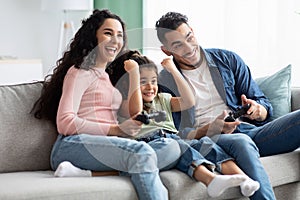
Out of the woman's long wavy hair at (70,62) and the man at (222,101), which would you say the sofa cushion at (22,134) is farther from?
the man at (222,101)

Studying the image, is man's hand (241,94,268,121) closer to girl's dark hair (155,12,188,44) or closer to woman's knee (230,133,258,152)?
woman's knee (230,133,258,152)

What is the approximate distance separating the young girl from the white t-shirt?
102 millimetres

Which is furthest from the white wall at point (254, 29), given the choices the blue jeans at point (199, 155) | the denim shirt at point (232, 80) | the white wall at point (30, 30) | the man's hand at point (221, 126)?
the blue jeans at point (199, 155)

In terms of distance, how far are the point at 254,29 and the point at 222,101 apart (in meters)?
1.44

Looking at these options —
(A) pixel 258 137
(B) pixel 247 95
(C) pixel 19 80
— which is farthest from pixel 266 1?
(C) pixel 19 80

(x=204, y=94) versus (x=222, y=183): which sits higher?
(x=204, y=94)

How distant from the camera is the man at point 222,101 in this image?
2.54 m

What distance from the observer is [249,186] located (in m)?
2.29

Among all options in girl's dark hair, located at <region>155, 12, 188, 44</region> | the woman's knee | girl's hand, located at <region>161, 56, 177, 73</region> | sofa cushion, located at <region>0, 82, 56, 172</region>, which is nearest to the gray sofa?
sofa cushion, located at <region>0, 82, 56, 172</region>

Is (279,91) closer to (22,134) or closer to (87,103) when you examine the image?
(87,103)

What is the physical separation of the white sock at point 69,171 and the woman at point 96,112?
34 mm

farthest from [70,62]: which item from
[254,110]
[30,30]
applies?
[30,30]

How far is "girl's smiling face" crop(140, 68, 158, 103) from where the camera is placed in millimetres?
2523

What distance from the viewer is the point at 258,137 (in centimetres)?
270
